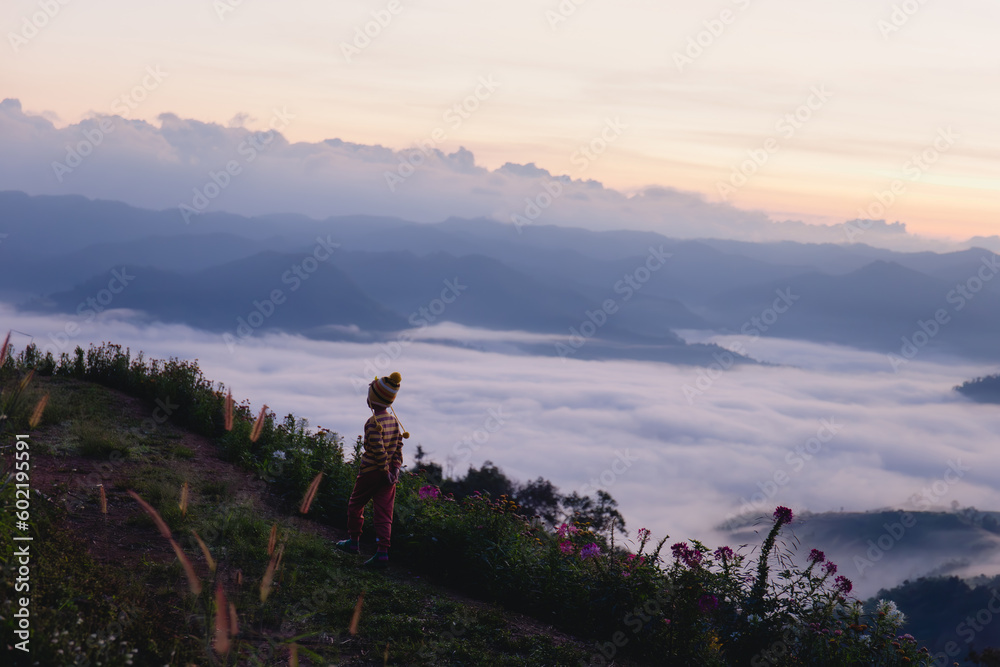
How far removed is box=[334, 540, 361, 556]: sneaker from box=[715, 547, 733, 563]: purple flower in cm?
362

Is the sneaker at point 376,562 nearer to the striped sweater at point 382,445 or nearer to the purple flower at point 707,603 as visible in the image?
the striped sweater at point 382,445

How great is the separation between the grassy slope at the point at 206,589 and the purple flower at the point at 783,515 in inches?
76.6

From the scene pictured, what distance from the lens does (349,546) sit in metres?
6.74

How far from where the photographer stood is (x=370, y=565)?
642 cm

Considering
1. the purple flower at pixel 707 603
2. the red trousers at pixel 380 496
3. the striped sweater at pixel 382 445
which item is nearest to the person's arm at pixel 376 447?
the striped sweater at pixel 382 445

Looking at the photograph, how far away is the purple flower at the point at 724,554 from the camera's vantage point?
18.0 ft

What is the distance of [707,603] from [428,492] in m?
3.49

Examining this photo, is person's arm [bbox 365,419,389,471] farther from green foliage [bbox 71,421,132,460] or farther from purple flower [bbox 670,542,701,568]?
green foliage [bbox 71,421,132,460]

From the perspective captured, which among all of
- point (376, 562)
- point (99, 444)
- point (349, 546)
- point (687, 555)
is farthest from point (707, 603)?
point (99, 444)

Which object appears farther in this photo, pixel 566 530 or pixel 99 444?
pixel 99 444

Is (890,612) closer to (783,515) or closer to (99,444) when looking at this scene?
(783,515)

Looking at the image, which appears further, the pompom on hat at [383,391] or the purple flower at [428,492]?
the purple flower at [428,492]

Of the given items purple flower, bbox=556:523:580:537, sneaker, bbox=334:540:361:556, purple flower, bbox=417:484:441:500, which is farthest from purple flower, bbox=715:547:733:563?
sneaker, bbox=334:540:361:556

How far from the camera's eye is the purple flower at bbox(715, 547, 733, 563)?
5480 mm
